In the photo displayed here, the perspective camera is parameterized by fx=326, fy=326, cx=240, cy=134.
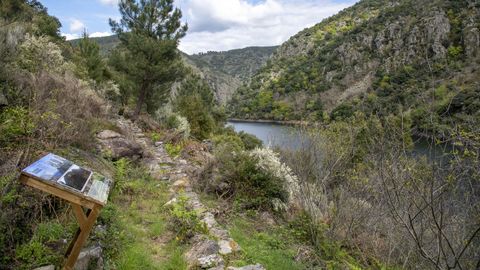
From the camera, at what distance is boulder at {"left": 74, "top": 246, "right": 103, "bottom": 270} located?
354 centimetres

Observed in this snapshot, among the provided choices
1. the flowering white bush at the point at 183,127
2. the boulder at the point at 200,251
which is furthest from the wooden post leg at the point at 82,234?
the flowering white bush at the point at 183,127

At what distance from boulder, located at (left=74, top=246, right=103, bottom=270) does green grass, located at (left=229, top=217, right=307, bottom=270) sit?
67.9 inches

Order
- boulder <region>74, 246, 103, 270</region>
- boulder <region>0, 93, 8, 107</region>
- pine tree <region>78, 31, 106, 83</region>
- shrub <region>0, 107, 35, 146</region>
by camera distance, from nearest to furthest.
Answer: boulder <region>74, 246, 103, 270</region> < shrub <region>0, 107, 35, 146</region> < boulder <region>0, 93, 8, 107</region> < pine tree <region>78, 31, 106, 83</region>

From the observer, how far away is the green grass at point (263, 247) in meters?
4.79

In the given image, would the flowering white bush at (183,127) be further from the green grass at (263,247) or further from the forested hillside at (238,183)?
the green grass at (263,247)

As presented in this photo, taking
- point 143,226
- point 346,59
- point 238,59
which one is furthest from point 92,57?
point 238,59

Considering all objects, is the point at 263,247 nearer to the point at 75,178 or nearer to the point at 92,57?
the point at 75,178

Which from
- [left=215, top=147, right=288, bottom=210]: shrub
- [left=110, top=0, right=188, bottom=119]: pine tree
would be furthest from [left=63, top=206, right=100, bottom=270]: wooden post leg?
[left=110, top=0, right=188, bottom=119]: pine tree

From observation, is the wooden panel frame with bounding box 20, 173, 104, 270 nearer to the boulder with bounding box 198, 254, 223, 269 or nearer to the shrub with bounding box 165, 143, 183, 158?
the boulder with bounding box 198, 254, 223, 269

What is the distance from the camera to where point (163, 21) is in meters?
15.9

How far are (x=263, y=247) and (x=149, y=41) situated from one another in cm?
1186

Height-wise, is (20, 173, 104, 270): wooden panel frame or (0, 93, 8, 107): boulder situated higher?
(0, 93, 8, 107): boulder

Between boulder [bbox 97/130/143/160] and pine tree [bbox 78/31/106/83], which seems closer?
boulder [bbox 97/130/143/160]

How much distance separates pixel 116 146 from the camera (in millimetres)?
8578
